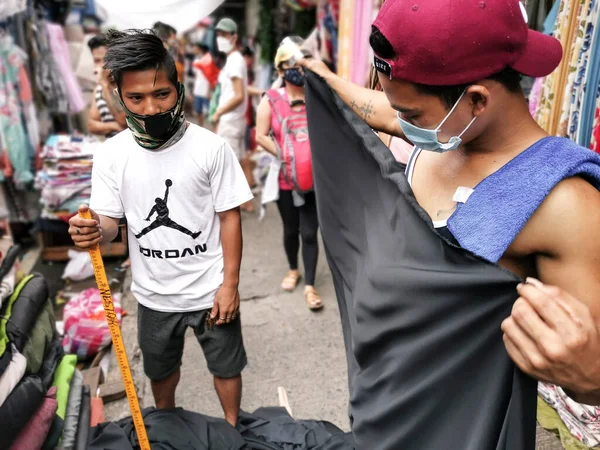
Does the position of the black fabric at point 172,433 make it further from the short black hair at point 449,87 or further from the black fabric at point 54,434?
the short black hair at point 449,87

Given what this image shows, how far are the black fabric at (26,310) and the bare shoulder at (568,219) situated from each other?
2.07 metres

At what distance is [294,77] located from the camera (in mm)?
3469

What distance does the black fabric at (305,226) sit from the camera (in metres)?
3.87

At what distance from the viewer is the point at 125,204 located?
2.14 m

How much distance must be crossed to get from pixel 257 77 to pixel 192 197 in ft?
24.1

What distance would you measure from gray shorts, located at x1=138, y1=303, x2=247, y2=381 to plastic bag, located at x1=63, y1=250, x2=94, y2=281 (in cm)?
244

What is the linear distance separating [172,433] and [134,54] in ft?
5.49

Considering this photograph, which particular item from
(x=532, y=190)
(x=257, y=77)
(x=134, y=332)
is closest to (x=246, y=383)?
(x=134, y=332)

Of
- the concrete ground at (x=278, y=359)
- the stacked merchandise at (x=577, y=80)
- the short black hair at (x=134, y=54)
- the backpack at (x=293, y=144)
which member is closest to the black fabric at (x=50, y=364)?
the concrete ground at (x=278, y=359)

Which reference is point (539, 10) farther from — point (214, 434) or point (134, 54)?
point (214, 434)

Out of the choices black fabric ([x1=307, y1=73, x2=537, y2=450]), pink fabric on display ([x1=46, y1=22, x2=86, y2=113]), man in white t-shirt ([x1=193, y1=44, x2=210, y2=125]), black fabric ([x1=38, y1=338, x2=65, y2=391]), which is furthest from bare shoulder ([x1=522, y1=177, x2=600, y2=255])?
man in white t-shirt ([x1=193, y1=44, x2=210, y2=125])

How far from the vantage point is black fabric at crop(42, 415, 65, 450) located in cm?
212

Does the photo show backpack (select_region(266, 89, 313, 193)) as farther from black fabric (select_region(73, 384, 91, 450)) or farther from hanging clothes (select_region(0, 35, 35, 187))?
hanging clothes (select_region(0, 35, 35, 187))

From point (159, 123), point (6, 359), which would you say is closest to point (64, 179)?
point (6, 359)
